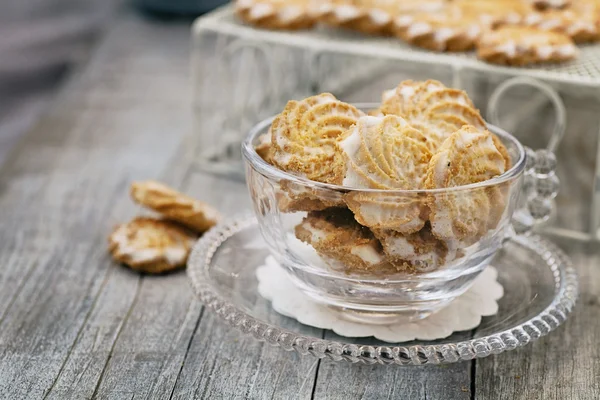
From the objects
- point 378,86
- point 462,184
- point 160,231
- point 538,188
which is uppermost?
point 462,184

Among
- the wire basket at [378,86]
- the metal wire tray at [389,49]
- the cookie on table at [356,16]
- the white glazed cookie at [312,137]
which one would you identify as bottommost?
the wire basket at [378,86]

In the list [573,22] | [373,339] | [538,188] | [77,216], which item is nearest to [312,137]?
[373,339]

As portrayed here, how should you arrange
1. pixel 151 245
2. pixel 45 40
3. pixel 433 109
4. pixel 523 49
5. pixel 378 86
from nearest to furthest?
1. pixel 433 109
2. pixel 151 245
3. pixel 523 49
4. pixel 378 86
5. pixel 45 40

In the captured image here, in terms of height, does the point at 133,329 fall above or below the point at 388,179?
below

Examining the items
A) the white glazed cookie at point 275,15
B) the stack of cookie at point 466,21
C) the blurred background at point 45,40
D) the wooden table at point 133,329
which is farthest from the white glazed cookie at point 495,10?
the blurred background at point 45,40

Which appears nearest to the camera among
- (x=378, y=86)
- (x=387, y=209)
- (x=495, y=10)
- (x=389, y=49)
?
(x=387, y=209)

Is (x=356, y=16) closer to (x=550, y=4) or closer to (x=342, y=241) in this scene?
(x=550, y=4)

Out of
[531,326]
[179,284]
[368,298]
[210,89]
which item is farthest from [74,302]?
Result: [210,89]

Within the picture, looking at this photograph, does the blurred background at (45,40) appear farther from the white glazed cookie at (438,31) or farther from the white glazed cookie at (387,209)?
the white glazed cookie at (387,209)
